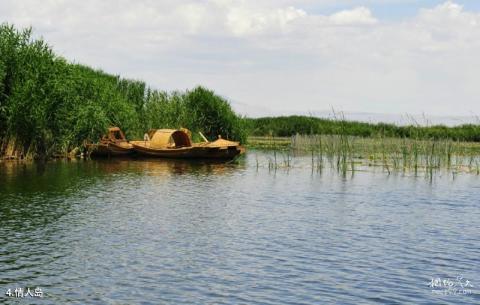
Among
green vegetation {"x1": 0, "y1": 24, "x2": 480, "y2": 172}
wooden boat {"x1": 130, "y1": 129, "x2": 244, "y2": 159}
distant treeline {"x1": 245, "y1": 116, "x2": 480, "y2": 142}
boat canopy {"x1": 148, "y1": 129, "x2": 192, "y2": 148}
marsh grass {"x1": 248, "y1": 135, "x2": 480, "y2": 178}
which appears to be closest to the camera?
marsh grass {"x1": 248, "y1": 135, "x2": 480, "y2": 178}

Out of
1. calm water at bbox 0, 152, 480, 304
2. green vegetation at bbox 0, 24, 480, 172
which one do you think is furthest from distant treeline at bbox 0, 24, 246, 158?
calm water at bbox 0, 152, 480, 304

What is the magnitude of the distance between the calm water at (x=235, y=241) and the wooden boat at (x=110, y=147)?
1686cm

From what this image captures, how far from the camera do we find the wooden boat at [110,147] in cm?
5259

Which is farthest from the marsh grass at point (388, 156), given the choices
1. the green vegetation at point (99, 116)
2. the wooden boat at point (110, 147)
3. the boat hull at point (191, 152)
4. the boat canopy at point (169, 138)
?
the wooden boat at point (110, 147)

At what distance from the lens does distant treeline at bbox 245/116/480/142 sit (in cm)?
6944

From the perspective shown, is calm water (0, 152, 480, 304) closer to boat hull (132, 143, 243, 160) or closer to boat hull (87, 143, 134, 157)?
boat hull (132, 143, 243, 160)

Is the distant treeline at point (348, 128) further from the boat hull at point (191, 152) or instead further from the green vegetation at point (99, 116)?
the boat hull at point (191, 152)

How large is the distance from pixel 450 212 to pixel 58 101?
26.4 metres

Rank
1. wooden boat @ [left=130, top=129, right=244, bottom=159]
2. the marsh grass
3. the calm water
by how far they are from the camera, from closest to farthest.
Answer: the calm water < the marsh grass < wooden boat @ [left=130, top=129, right=244, bottom=159]

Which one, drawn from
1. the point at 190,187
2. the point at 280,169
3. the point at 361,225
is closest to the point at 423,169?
the point at 280,169

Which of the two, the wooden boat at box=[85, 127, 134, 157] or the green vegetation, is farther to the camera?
the wooden boat at box=[85, 127, 134, 157]

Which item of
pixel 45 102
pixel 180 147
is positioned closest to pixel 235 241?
pixel 45 102

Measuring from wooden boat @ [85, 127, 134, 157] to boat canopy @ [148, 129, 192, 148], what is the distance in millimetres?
2051

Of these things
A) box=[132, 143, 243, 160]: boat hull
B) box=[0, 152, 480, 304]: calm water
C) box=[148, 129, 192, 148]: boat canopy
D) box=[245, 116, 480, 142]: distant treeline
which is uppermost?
box=[245, 116, 480, 142]: distant treeline
